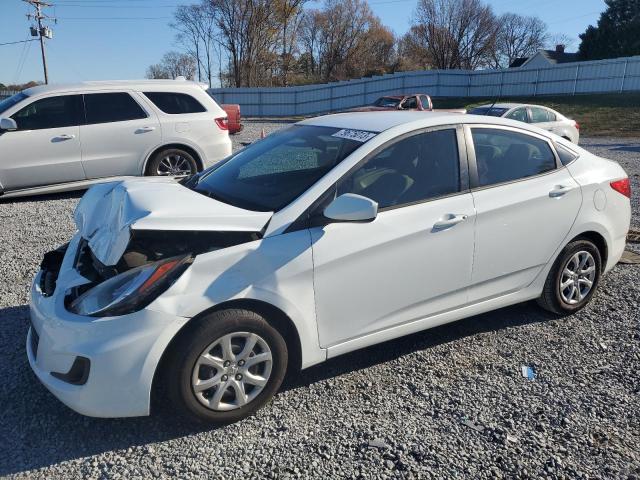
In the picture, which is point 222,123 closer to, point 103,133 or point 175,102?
point 175,102

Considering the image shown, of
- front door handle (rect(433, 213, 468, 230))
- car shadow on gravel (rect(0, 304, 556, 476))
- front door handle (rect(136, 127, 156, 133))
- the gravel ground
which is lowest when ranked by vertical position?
the gravel ground

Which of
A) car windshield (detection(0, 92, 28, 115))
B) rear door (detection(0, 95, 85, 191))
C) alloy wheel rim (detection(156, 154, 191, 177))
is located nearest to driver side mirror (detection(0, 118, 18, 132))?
rear door (detection(0, 95, 85, 191))

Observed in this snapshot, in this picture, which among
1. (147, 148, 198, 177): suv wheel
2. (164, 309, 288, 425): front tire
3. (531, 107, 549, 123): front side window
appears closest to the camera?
(164, 309, 288, 425): front tire

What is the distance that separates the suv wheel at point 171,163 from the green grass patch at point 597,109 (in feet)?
68.2

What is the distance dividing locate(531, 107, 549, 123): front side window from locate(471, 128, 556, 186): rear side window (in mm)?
12392

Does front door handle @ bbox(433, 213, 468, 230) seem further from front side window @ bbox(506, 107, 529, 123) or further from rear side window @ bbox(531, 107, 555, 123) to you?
rear side window @ bbox(531, 107, 555, 123)

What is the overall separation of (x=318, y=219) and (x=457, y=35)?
2469 inches

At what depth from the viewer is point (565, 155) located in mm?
4238

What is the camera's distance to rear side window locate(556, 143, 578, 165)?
166 inches

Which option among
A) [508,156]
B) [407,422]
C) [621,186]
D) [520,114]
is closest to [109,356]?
[407,422]

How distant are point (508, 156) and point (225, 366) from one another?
2.52 m

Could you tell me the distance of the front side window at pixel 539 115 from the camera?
15.5 m

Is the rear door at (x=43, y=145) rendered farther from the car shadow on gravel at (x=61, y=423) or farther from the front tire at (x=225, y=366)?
the front tire at (x=225, y=366)

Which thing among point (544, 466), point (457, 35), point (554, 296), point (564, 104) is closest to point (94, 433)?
point (544, 466)
